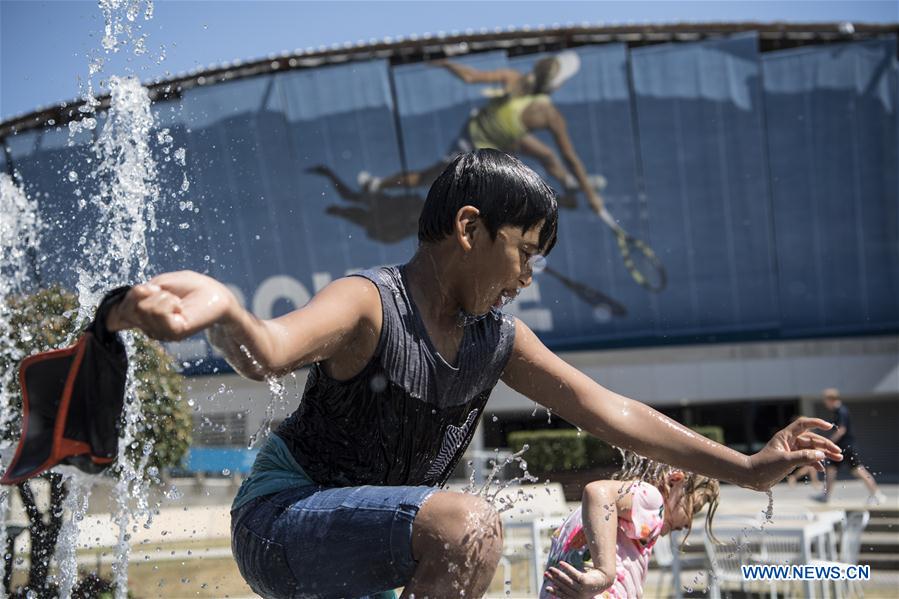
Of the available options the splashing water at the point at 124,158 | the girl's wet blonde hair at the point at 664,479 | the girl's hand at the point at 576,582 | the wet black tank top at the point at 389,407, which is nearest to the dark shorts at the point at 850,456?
the girl's wet blonde hair at the point at 664,479

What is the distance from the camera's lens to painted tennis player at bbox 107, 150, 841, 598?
162cm

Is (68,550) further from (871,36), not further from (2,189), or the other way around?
(871,36)

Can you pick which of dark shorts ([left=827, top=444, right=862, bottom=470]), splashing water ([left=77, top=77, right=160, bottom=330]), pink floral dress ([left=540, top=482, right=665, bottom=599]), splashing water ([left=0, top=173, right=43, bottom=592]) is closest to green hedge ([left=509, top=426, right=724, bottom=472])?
dark shorts ([left=827, top=444, right=862, bottom=470])

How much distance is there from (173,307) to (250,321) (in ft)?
0.44

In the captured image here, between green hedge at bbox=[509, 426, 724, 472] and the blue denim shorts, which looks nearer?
the blue denim shorts

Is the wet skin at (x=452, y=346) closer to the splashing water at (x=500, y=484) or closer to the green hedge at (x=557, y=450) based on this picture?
the splashing water at (x=500, y=484)

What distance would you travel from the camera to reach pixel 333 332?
67.8 inches

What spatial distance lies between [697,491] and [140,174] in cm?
364

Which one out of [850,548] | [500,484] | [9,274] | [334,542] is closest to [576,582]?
[500,484]

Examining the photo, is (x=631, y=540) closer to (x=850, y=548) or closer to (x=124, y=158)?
(x=124, y=158)

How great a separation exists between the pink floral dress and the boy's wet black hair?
1440 mm

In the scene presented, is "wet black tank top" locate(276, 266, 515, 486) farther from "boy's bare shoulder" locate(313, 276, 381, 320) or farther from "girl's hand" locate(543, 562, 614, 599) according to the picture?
"girl's hand" locate(543, 562, 614, 599)

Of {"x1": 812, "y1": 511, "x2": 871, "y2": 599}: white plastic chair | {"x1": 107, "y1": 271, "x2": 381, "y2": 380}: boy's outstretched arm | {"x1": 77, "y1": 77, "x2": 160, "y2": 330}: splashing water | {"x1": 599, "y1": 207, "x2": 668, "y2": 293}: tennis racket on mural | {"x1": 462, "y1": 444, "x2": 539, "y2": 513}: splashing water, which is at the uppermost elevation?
{"x1": 77, "y1": 77, "x2": 160, "y2": 330}: splashing water

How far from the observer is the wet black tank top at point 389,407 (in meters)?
1.87
